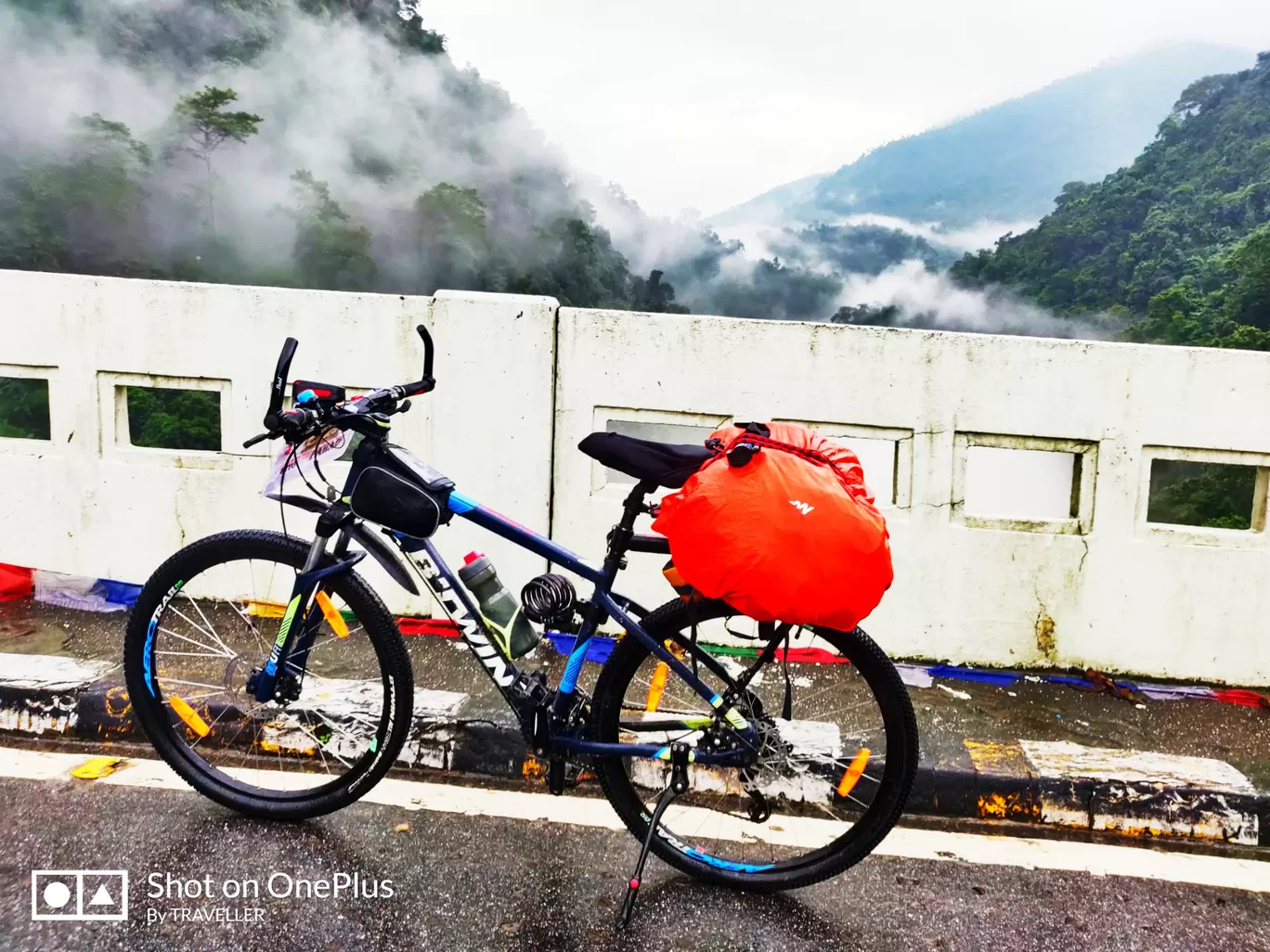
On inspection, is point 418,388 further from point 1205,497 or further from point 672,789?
point 1205,497

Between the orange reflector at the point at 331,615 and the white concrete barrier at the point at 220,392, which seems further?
the white concrete barrier at the point at 220,392

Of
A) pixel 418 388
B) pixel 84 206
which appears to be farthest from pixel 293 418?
pixel 84 206

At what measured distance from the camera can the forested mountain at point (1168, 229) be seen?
1880 centimetres

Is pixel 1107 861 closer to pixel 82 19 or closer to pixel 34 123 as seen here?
pixel 34 123

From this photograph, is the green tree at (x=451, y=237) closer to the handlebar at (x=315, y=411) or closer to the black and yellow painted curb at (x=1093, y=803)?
the handlebar at (x=315, y=411)

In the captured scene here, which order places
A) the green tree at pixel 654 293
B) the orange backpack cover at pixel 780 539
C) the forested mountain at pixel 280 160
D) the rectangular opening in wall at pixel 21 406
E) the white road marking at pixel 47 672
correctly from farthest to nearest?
the green tree at pixel 654 293, the forested mountain at pixel 280 160, the rectangular opening in wall at pixel 21 406, the white road marking at pixel 47 672, the orange backpack cover at pixel 780 539

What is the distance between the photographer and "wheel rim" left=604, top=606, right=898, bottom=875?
232 cm

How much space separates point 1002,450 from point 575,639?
83.8 inches

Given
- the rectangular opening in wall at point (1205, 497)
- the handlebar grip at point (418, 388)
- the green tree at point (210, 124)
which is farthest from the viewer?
the green tree at point (210, 124)

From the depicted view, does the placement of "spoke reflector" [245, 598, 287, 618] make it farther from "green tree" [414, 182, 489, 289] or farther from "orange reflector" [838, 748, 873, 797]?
"green tree" [414, 182, 489, 289]

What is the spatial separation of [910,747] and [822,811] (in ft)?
2.16

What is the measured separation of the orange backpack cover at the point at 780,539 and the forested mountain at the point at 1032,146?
60.8 feet

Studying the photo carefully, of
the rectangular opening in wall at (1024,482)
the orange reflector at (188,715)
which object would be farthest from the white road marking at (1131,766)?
the orange reflector at (188,715)

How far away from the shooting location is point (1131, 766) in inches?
114
